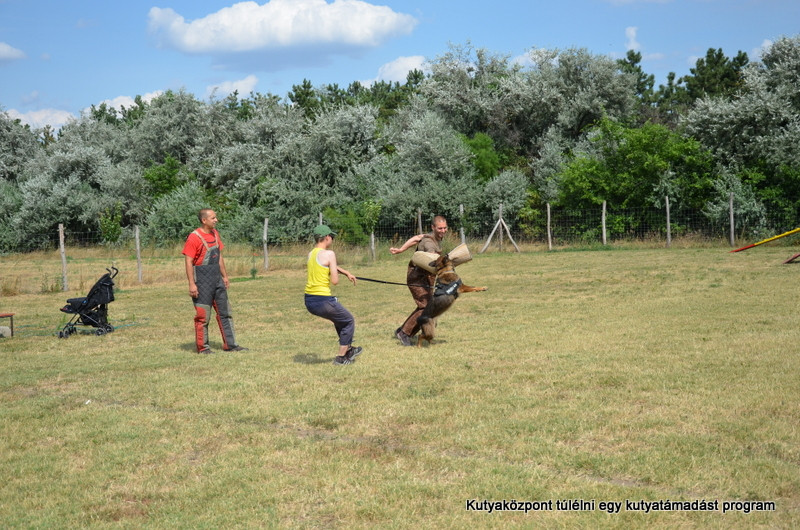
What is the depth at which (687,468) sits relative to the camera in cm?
499

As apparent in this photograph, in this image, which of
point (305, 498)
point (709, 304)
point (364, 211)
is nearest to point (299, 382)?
point (305, 498)

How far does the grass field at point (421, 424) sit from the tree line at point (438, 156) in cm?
1865

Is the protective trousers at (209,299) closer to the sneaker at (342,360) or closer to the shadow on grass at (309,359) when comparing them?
the shadow on grass at (309,359)

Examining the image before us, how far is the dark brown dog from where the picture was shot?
9.65m

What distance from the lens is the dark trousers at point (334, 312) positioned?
8.65 meters

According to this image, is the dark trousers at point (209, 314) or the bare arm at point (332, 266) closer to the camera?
the bare arm at point (332, 266)

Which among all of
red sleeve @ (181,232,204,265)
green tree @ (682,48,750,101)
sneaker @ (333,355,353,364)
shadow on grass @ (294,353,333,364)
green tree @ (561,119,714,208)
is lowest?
shadow on grass @ (294,353,333,364)

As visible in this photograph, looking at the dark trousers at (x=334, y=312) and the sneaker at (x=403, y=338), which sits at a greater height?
the dark trousers at (x=334, y=312)

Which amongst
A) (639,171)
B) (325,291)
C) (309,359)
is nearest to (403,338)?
(309,359)

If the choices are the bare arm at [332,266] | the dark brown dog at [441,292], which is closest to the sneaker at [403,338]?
the dark brown dog at [441,292]


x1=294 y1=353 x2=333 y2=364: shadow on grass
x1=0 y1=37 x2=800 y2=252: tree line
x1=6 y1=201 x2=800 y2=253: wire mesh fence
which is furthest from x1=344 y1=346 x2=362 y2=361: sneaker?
x1=0 y1=37 x2=800 y2=252: tree line

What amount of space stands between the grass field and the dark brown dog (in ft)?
1.17

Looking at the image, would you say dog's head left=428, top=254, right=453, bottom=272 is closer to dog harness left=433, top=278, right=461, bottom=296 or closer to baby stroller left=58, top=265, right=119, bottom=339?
dog harness left=433, top=278, right=461, bottom=296

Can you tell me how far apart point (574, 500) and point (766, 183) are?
2725cm
